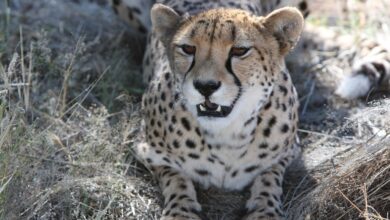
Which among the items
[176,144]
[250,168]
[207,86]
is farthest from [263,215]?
[207,86]

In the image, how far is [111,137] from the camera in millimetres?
4121

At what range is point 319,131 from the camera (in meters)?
4.50

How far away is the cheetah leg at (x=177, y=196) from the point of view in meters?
3.75

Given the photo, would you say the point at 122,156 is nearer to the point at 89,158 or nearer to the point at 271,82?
the point at 89,158

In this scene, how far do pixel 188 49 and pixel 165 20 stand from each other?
11.1 inches

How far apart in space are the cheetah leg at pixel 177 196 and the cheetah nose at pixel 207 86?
2.01 feet

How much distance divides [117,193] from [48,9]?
1993mm

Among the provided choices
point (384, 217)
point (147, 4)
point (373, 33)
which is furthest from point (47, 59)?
point (373, 33)

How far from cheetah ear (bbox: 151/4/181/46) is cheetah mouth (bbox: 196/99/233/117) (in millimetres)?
431

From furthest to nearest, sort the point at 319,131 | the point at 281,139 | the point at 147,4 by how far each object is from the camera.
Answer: the point at 147,4, the point at 319,131, the point at 281,139

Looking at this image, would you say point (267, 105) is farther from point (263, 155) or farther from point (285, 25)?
point (285, 25)

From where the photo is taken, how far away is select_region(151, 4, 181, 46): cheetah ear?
374 centimetres

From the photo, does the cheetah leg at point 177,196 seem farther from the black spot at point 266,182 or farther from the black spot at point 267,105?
the black spot at point 267,105

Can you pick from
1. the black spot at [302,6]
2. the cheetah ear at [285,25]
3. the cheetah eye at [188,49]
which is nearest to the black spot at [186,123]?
the cheetah eye at [188,49]
